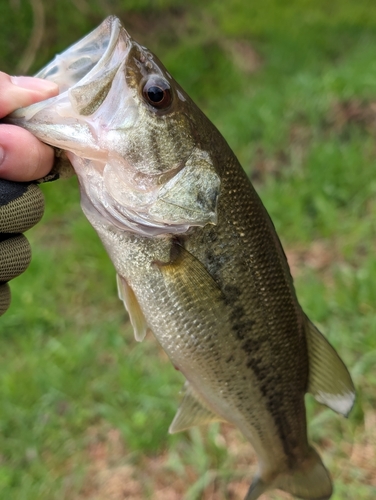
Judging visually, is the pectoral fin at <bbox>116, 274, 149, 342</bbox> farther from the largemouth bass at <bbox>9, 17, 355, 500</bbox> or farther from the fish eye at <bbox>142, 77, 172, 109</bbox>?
the fish eye at <bbox>142, 77, 172, 109</bbox>

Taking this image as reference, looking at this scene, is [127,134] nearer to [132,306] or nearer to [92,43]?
[92,43]

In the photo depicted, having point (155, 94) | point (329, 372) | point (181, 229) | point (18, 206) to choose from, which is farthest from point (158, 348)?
point (155, 94)

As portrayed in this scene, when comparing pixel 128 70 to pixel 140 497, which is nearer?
pixel 128 70

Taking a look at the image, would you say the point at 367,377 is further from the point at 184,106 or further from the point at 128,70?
the point at 128,70

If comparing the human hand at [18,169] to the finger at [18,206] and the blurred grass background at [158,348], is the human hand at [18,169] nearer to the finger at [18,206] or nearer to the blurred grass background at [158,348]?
the finger at [18,206]

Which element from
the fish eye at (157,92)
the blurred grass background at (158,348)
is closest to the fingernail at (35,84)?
the fish eye at (157,92)

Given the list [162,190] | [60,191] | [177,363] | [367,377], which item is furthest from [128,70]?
[60,191]
